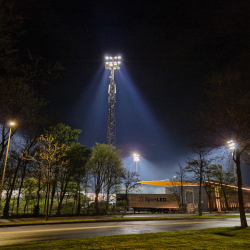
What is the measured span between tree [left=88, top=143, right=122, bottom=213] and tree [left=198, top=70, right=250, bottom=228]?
19542mm

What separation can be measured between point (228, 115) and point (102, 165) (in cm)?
2200

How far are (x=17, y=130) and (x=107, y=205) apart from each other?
1653 centimetres

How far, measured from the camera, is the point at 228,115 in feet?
43.3

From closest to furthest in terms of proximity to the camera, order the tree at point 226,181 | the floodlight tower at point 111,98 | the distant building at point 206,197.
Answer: the floodlight tower at point 111,98 < the distant building at point 206,197 < the tree at point 226,181

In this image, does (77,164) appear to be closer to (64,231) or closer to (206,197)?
(64,231)

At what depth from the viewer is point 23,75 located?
7793 millimetres

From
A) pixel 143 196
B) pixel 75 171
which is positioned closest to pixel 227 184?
pixel 143 196

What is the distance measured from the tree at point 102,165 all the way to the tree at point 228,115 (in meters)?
19.5

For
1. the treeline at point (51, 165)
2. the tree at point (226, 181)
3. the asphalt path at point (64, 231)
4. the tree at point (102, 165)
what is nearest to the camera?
the asphalt path at point (64, 231)

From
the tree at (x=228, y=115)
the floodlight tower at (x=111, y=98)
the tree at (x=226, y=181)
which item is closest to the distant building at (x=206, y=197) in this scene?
the tree at (x=226, y=181)

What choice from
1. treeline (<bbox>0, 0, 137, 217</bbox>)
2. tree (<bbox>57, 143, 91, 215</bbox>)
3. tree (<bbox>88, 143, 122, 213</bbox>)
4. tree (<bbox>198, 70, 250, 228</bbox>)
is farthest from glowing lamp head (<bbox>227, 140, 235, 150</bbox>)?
tree (<bbox>57, 143, 91, 215</bbox>)

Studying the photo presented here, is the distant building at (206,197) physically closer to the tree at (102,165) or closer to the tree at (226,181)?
the tree at (226,181)

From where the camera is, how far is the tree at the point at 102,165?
3089 centimetres

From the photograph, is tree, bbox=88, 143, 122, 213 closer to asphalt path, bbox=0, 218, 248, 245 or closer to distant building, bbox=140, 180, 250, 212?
asphalt path, bbox=0, 218, 248, 245
